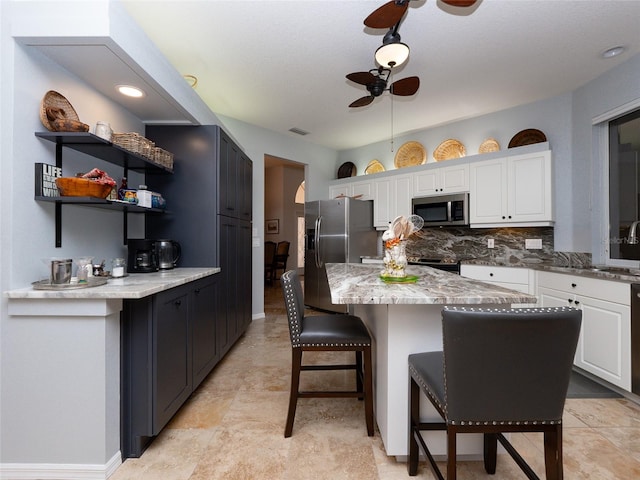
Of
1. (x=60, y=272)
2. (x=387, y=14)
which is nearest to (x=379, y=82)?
(x=387, y=14)

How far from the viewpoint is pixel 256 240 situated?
169 inches

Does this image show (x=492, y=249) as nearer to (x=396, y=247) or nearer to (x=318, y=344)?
(x=396, y=247)

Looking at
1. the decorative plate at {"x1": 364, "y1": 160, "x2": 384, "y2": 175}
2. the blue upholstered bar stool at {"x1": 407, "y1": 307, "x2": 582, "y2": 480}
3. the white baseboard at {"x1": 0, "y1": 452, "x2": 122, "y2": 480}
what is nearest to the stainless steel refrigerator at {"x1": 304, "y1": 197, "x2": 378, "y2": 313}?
the decorative plate at {"x1": 364, "y1": 160, "x2": 384, "y2": 175}

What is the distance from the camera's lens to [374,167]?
512cm

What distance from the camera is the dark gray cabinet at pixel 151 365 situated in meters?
1.62

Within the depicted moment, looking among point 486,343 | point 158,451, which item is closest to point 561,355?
point 486,343

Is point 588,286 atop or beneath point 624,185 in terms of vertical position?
beneath

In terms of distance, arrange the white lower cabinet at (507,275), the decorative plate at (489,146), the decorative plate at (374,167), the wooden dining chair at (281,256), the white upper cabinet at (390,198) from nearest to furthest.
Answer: the white lower cabinet at (507,275), the decorative plate at (489,146), the white upper cabinet at (390,198), the decorative plate at (374,167), the wooden dining chair at (281,256)

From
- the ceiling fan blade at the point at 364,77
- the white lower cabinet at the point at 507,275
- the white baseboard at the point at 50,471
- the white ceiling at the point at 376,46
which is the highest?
the white ceiling at the point at 376,46

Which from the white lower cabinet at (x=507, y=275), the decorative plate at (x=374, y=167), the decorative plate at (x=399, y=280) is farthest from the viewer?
the decorative plate at (x=374, y=167)

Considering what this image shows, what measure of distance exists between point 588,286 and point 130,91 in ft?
12.4

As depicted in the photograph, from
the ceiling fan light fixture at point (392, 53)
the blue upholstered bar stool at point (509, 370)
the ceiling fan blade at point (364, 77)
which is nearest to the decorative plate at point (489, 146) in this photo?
the ceiling fan blade at point (364, 77)

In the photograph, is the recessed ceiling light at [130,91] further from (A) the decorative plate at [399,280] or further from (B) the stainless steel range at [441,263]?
(B) the stainless steel range at [441,263]

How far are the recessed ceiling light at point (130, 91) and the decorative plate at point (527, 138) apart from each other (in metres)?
3.96
